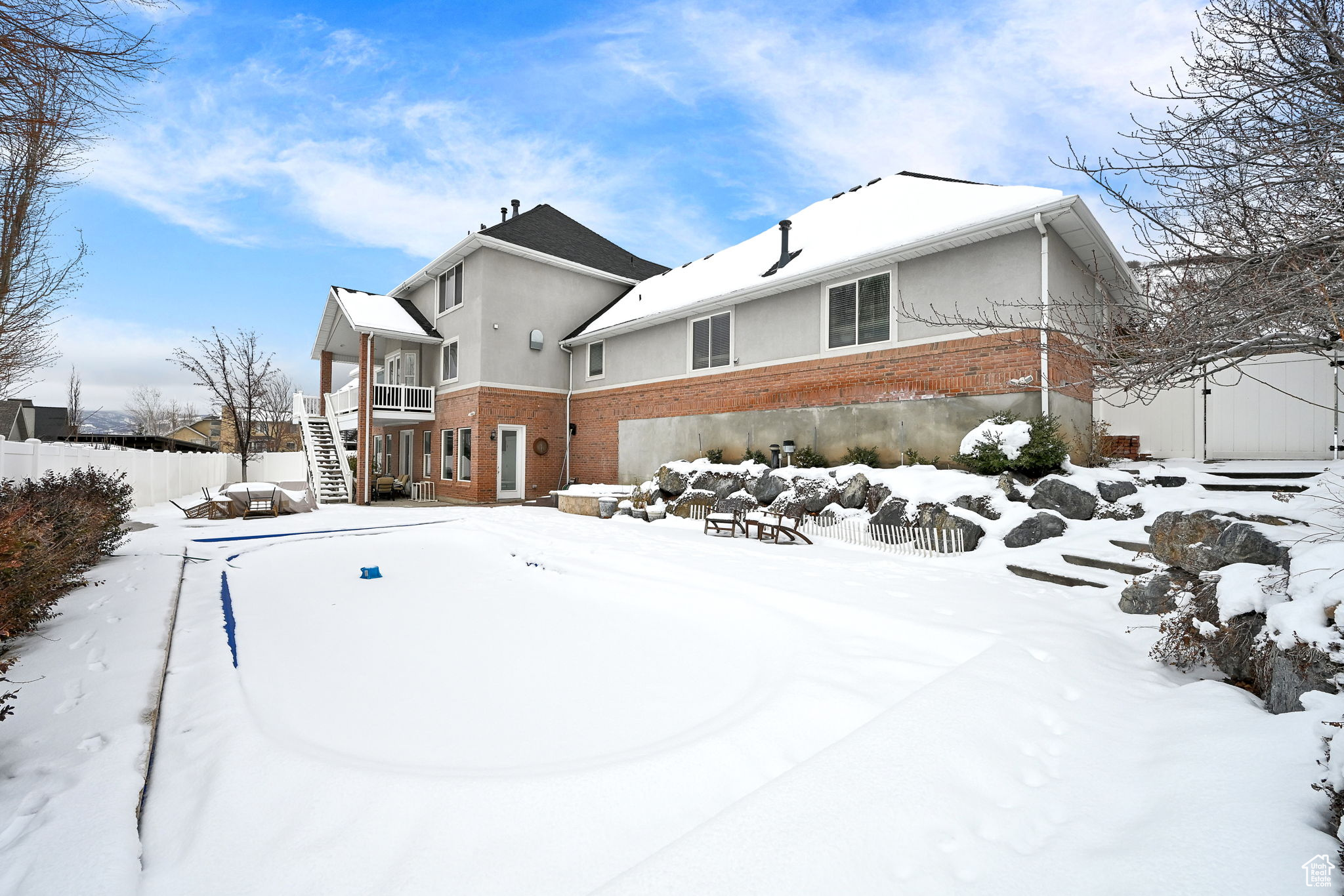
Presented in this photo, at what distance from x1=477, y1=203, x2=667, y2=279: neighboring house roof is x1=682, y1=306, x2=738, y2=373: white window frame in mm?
6322

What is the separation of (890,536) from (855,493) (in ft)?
3.99

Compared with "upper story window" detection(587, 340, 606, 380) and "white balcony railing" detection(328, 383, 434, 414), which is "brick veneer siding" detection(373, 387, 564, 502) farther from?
"upper story window" detection(587, 340, 606, 380)

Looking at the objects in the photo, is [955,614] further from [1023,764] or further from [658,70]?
[658,70]

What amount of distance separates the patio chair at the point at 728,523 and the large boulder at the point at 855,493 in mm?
1828

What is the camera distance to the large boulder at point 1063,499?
7496mm

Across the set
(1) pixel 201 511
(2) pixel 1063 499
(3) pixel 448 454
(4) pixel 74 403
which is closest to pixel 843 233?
(2) pixel 1063 499

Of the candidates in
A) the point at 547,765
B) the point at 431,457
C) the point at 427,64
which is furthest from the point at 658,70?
the point at 431,457

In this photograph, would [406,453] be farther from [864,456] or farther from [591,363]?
[864,456]

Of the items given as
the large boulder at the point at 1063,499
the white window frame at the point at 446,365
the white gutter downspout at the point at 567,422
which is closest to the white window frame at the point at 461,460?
the white window frame at the point at 446,365

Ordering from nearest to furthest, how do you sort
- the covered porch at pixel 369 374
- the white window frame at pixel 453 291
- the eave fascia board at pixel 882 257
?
the eave fascia board at pixel 882 257 → the covered porch at pixel 369 374 → the white window frame at pixel 453 291

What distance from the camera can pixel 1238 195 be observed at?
10.7 feet

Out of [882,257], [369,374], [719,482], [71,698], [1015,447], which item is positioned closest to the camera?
[71,698]

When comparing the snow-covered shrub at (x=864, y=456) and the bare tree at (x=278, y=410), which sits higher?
the bare tree at (x=278, y=410)

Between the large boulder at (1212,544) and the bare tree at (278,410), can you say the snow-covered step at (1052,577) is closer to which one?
the large boulder at (1212,544)
